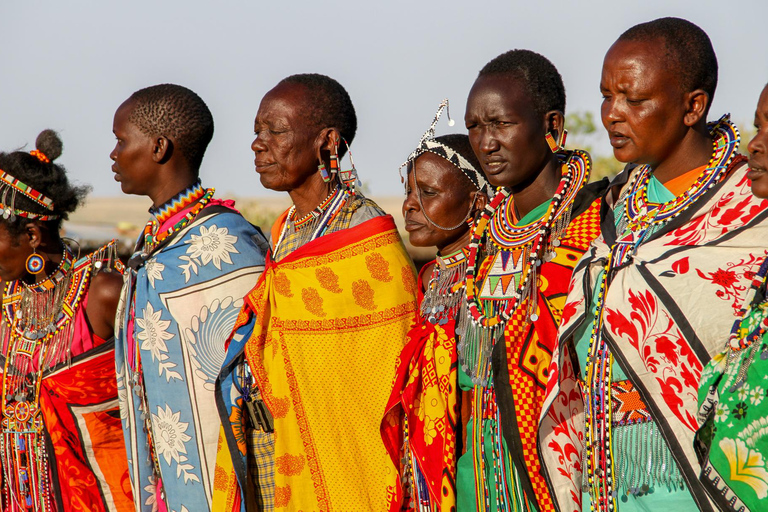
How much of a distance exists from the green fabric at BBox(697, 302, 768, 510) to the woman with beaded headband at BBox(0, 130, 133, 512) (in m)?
3.39

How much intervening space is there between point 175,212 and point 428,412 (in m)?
1.86

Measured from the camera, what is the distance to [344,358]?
430 centimetres

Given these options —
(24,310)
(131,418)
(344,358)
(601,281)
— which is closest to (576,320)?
(601,281)

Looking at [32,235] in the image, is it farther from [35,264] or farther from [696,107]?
[696,107]

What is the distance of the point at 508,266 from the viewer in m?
3.78

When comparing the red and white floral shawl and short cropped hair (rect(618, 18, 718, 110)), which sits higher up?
short cropped hair (rect(618, 18, 718, 110))

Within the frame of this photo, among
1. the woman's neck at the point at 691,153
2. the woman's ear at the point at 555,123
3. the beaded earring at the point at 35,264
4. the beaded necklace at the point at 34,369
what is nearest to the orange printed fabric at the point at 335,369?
the woman's ear at the point at 555,123

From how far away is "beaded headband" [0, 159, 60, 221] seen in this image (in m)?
5.23

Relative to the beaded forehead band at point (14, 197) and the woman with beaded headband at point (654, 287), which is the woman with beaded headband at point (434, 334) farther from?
the beaded forehead band at point (14, 197)

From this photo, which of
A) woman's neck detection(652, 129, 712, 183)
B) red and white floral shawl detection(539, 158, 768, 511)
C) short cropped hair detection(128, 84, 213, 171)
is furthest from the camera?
short cropped hair detection(128, 84, 213, 171)

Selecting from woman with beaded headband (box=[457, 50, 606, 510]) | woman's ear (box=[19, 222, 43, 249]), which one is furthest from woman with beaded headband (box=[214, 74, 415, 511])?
woman's ear (box=[19, 222, 43, 249])

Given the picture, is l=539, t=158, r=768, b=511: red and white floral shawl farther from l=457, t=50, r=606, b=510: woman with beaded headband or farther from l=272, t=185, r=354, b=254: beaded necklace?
l=272, t=185, r=354, b=254: beaded necklace

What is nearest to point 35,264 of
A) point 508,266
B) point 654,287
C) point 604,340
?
point 508,266

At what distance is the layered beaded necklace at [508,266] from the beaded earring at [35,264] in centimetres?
264
